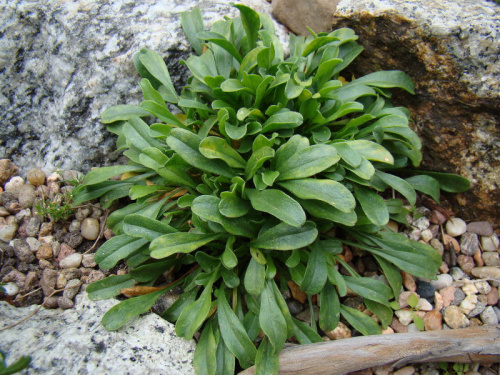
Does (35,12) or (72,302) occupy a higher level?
(35,12)

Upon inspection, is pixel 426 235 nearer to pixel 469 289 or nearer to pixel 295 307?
pixel 469 289

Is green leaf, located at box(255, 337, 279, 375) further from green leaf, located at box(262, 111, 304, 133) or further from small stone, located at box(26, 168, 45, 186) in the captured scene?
small stone, located at box(26, 168, 45, 186)

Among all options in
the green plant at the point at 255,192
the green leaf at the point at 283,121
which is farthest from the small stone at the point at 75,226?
the green leaf at the point at 283,121

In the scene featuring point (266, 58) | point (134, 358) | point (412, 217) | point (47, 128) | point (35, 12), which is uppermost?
point (35, 12)

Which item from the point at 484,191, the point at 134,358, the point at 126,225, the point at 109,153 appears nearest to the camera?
the point at 134,358

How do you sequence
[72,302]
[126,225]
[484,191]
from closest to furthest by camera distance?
[126,225], [72,302], [484,191]

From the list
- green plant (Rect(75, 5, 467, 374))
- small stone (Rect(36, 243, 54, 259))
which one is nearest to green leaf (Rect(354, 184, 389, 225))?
green plant (Rect(75, 5, 467, 374))

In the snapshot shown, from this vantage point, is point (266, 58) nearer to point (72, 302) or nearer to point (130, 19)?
point (130, 19)

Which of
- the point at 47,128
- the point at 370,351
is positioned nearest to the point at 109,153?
the point at 47,128
